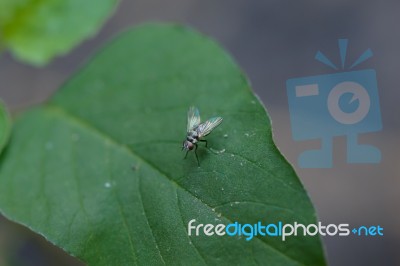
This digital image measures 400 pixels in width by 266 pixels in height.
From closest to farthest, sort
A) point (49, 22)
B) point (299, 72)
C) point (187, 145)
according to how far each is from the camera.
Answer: point (187, 145) < point (49, 22) < point (299, 72)

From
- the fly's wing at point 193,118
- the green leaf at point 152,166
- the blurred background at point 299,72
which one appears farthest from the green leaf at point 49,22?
the fly's wing at point 193,118

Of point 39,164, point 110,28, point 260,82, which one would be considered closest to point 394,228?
point 260,82

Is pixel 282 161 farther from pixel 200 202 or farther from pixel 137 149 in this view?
pixel 137 149

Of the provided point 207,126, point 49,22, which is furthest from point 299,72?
point 207,126

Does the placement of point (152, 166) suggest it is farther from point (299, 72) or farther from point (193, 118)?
point (299, 72)

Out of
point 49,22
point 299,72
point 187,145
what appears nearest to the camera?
point 187,145

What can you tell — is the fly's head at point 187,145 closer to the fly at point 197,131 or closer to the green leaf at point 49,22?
the fly at point 197,131
